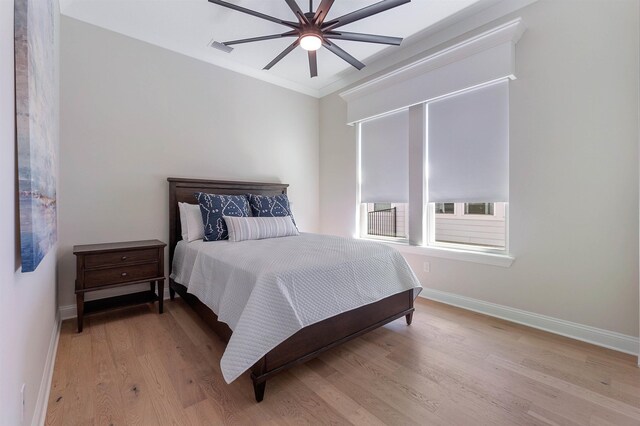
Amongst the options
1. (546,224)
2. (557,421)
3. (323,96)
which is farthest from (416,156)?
(557,421)

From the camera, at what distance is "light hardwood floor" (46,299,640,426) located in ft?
4.70

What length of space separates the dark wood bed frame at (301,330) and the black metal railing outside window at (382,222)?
1.38 meters

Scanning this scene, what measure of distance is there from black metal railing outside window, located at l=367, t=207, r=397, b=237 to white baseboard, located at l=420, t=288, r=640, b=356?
3.30ft

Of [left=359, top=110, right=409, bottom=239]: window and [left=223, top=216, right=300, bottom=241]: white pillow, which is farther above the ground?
[left=359, top=110, right=409, bottom=239]: window

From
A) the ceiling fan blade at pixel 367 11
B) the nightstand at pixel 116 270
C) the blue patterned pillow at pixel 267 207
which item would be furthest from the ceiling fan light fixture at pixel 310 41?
the nightstand at pixel 116 270

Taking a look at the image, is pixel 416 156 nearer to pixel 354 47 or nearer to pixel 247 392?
pixel 354 47

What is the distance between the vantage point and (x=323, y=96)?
15.1 ft

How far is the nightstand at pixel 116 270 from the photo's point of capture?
2312 mm

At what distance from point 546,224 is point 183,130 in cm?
382

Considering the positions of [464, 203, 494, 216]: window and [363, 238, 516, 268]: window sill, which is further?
[464, 203, 494, 216]: window

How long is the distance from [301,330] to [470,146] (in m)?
2.46

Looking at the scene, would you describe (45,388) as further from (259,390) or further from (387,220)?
(387,220)

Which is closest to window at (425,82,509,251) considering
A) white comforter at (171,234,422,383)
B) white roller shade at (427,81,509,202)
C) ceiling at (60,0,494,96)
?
white roller shade at (427,81,509,202)

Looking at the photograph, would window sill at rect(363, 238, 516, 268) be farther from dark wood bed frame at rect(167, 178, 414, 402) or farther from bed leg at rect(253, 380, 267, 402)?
bed leg at rect(253, 380, 267, 402)
